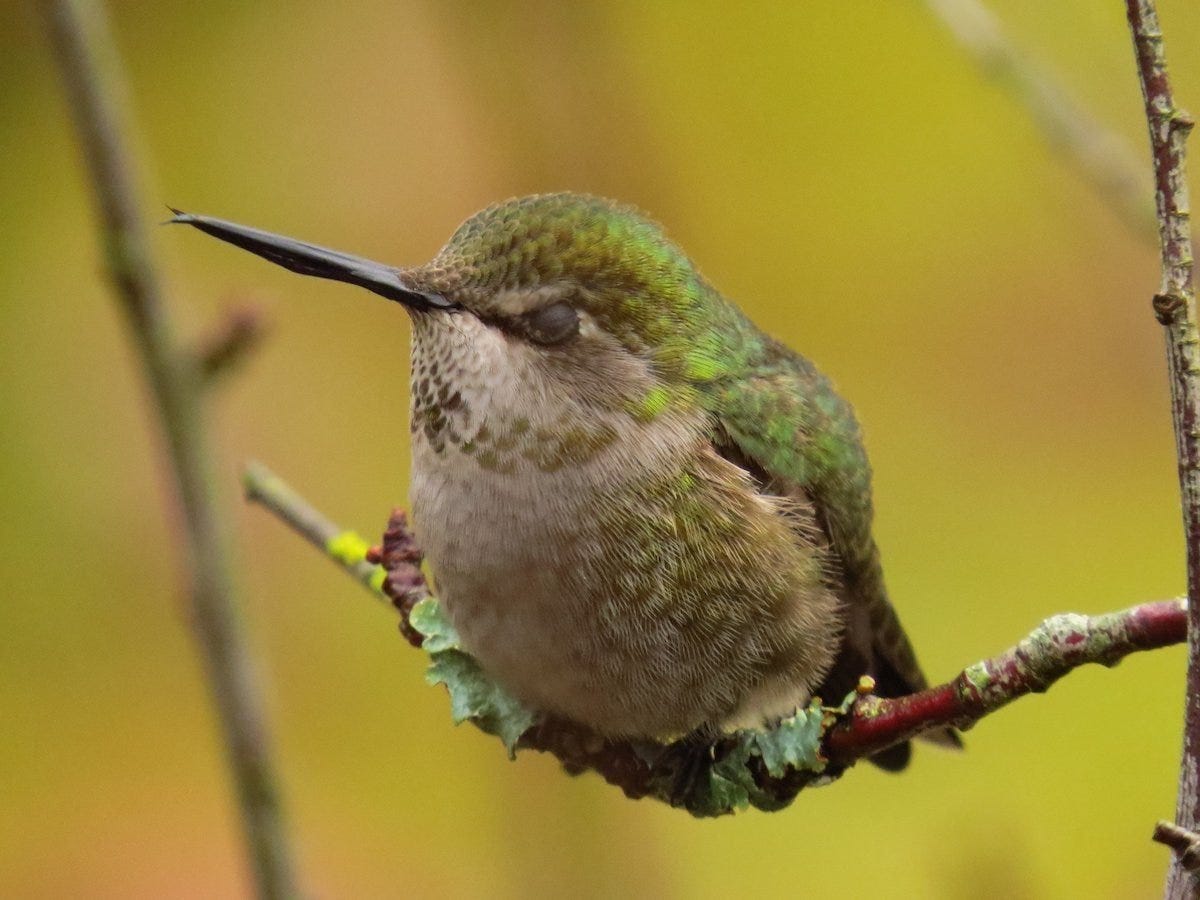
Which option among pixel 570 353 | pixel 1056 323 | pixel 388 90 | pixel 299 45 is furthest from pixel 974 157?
pixel 570 353

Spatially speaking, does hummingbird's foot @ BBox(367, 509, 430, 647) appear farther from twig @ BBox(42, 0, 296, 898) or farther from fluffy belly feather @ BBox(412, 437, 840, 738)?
twig @ BBox(42, 0, 296, 898)

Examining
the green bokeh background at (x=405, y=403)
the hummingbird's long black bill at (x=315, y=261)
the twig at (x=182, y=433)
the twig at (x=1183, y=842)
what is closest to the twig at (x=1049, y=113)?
the hummingbird's long black bill at (x=315, y=261)

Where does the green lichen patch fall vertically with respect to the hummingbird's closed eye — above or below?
below

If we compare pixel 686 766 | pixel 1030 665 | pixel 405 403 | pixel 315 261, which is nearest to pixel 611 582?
pixel 686 766

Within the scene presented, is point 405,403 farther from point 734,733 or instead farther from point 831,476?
point 734,733

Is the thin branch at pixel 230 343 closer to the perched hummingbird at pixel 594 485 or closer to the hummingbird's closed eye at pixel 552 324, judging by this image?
the perched hummingbird at pixel 594 485

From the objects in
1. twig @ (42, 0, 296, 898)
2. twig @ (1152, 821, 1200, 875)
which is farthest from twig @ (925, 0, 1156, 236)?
twig @ (1152, 821, 1200, 875)
